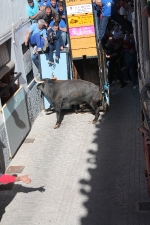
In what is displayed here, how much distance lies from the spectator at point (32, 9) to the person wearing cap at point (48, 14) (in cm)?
11

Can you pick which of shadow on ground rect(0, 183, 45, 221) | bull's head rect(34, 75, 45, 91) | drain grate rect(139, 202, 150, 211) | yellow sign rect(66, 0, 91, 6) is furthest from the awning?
drain grate rect(139, 202, 150, 211)

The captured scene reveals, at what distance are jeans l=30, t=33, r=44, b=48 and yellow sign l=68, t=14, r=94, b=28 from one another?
102cm

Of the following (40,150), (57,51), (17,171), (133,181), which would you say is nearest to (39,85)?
(57,51)

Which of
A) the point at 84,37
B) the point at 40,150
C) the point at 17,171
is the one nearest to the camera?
the point at 17,171

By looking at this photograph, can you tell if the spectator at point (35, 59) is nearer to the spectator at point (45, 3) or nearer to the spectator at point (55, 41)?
the spectator at point (55, 41)

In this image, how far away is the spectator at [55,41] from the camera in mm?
13688

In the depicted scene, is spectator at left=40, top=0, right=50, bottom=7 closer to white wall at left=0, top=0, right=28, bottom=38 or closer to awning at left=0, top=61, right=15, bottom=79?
white wall at left=0, top=0, right=28, bottom=38

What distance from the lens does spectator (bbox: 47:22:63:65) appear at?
13688mm

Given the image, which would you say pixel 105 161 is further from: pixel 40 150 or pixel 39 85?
pixel 39 85

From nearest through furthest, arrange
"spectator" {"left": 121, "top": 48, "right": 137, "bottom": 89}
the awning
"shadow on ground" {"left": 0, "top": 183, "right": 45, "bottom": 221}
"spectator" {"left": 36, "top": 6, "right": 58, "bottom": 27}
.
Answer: "shadow on ground" {"left": 0, "top": 183, "right": 45, "bottom": 221} → the awning → "spectator" {"left": 36, "top": 6, "right": 58, "bottom": 27} → "spectator" {"left": 121, "top": 48, "right": 137, "bottom": 89}

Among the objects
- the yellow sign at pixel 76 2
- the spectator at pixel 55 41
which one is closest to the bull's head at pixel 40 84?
the spectator at pixel 55 41

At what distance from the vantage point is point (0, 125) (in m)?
11.0

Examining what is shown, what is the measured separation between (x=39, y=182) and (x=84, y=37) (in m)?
4.65

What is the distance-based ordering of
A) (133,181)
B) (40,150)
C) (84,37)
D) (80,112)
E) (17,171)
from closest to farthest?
(133,181) < (17,171) < (40,150) < (84,37) < (80,112)
